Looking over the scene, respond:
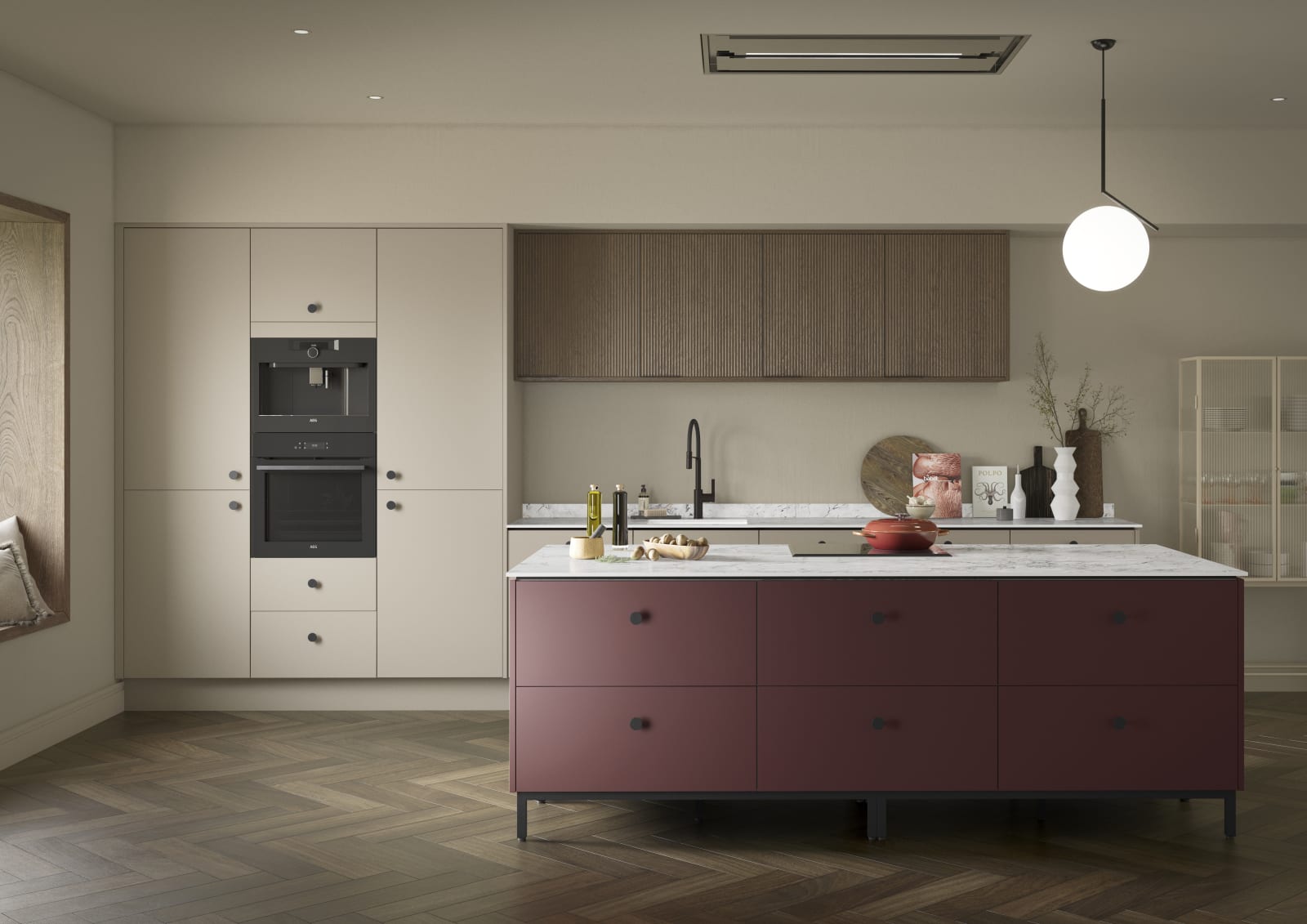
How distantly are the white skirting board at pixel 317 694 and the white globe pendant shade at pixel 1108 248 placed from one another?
123 inches

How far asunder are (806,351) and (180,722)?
3.31 metres

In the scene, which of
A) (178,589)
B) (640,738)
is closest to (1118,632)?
(640,738)

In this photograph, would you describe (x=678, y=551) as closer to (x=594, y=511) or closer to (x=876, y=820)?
(x=594, y=511)

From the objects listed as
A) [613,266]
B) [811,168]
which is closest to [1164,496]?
[811,168]

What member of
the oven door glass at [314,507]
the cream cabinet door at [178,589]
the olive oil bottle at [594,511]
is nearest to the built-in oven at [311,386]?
the oven door glass at [314,507]

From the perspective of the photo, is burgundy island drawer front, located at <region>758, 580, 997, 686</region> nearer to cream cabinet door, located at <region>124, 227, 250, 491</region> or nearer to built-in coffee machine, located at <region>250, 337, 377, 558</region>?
built-in coffee machine, located at <region>250, 337, 377, 558</region>

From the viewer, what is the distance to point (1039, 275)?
5.82m

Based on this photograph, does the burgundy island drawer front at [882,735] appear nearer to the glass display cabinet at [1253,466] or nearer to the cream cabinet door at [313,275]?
the glass display cabinet at [1253,466]

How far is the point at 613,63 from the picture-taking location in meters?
4.39

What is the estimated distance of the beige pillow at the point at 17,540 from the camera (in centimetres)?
470

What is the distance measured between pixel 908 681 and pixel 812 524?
201 cm

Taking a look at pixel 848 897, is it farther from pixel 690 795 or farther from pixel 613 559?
pixel 613 559

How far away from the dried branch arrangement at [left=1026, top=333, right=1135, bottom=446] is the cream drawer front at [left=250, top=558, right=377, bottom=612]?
3373 millimetres

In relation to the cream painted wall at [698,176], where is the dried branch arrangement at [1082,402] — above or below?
below
